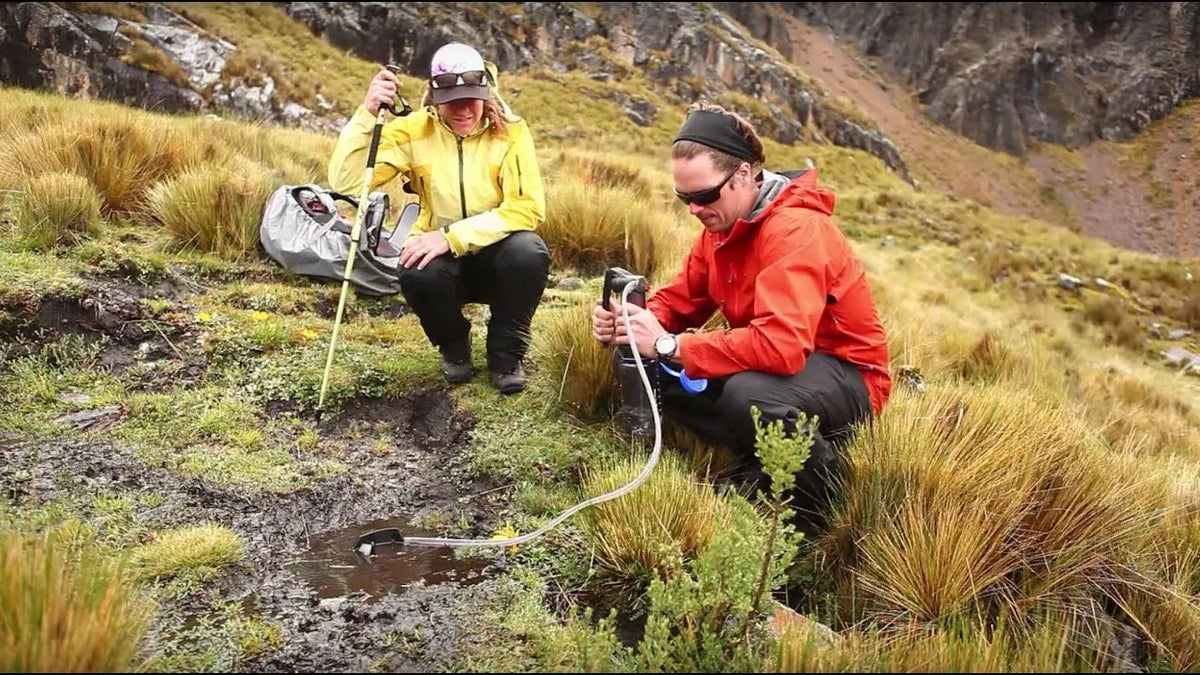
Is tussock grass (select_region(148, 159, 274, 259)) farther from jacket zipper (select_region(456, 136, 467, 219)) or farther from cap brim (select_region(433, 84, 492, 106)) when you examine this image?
cap brim (select_region(433, 84, 492, 106))

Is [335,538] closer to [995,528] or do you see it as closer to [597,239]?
[995,528]

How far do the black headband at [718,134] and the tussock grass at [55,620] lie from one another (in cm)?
242

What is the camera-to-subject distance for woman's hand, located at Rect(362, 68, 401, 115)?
3973mm

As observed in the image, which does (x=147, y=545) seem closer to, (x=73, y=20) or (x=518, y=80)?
(x=73, y=20)

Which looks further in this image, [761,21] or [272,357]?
[761,21]

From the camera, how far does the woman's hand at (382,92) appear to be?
13.0ft

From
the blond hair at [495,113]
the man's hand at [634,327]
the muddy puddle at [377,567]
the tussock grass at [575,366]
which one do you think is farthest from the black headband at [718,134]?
the muddy puddle at [377,567]

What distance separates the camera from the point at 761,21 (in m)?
51.3

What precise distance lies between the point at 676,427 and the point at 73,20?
723 inches

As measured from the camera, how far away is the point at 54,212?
16.5 feet

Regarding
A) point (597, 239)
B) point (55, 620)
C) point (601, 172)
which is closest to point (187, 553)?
point (55, 620)

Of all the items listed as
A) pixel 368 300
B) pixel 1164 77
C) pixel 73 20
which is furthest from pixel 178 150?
pixel 73 20

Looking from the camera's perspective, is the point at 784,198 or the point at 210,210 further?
the point at 210,210

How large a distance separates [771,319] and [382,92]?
243cm
